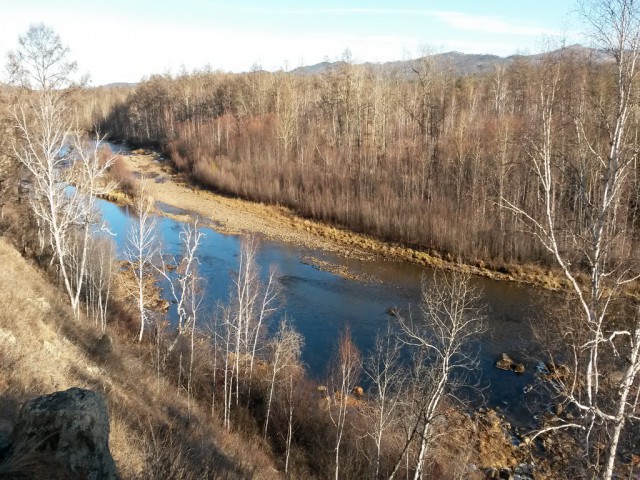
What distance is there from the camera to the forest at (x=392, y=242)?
8062 mm

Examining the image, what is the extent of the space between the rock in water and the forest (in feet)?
1.08

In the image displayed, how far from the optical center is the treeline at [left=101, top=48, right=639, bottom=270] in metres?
29.8

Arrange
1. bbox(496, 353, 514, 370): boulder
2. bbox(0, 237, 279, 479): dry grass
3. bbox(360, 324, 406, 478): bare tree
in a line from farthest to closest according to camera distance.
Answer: bbox(496, 353, 514, 370): boulder → bbox(360, 324, 406, 478): bare tree → bbox(0, 237, 279, 479): dry grass

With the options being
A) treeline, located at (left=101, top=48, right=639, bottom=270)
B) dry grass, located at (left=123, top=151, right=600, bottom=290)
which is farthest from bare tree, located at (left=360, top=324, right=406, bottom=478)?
dry grass, located at (left=123, top=151, right=600, bottom=290)

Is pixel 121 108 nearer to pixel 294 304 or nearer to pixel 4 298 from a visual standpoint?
pixel 294 304

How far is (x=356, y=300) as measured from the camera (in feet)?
79.7

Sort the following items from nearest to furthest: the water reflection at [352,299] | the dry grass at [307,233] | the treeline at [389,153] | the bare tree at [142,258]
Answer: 1. the bare tree at [142,258]
2. the water reflection at [352,299]
3. the dry grass at [307,233]
4. the treeline at [389,153]

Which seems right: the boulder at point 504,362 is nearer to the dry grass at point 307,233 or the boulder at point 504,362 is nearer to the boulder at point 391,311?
the boulder at point 391,311

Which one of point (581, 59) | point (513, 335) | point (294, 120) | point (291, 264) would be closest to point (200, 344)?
point (291, 264)

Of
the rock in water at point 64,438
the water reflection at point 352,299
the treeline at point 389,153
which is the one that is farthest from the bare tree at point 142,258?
the treeline at point 389,153

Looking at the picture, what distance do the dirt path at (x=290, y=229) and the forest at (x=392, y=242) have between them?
1.00m

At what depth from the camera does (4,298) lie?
10.7 metres

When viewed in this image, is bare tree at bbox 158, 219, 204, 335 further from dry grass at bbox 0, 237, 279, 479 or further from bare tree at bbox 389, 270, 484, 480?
bare tree at bbox 389, 270, 484, 480

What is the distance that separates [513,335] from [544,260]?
9.31 metres
